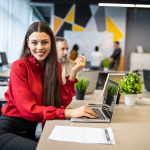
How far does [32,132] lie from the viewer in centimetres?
140

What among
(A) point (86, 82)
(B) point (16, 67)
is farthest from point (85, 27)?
(B) point (16, 67)

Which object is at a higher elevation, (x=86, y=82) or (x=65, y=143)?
(x=86, y=82)

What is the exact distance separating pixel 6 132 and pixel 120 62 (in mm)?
7955

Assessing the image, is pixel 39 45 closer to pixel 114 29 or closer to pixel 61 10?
pixel 61 10

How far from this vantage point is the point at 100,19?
8461mm

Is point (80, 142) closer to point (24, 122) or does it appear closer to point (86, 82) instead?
point (24, 122)

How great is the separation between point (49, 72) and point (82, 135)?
→ 0.68m

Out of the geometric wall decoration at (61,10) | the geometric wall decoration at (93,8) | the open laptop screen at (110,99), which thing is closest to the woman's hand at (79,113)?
the open laptop screen at (110,99)

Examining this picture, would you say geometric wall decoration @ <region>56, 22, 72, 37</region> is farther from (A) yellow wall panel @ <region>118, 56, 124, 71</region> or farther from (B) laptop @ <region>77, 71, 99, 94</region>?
(B) laptop @ <region>77, 71, 99, 94</region>

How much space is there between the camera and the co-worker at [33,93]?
4.06 ft

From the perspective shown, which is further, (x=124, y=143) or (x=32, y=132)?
(x=32, y=132)

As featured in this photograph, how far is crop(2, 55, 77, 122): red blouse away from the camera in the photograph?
125cm

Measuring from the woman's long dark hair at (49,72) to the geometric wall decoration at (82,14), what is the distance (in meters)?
7.25

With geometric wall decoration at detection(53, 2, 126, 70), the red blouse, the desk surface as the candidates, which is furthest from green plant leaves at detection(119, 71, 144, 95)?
geometric wall decoration at detection(53, 2, 126, 70)
